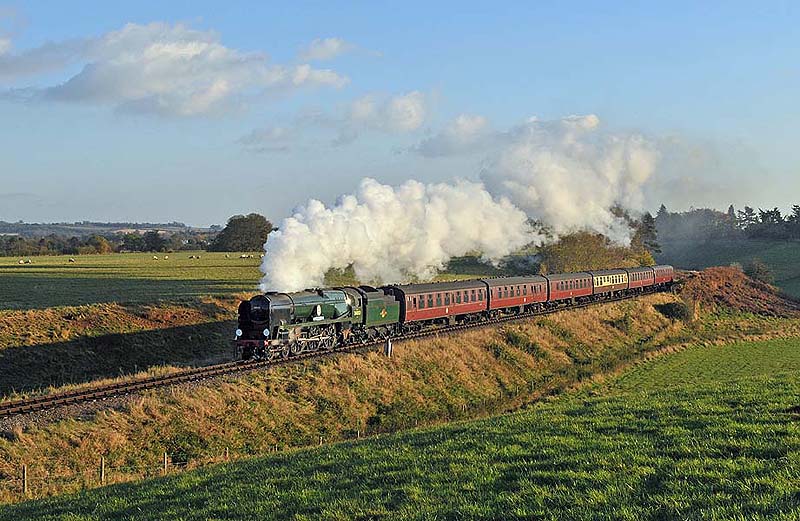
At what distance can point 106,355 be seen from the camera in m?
34.1

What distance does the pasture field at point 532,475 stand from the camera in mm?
9859

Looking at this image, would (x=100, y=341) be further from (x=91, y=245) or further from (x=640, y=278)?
(x=91, y=245)

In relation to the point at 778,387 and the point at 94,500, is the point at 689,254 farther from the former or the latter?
the point at 94,500

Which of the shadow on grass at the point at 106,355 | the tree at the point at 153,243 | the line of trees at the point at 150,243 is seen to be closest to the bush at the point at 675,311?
the shadow on grass at the point at 106,355

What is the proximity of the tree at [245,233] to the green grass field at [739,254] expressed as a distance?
75542 mm

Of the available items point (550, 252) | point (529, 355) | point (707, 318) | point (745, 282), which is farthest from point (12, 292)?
point (745, 282)

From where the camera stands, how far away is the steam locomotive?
1150 inches

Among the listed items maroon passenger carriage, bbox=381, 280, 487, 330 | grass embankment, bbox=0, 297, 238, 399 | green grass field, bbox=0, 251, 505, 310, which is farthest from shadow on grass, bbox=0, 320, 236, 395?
maroon passenger carriage, bbox=381, 280, 487, 330

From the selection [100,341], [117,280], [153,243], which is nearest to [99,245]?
[153,243]

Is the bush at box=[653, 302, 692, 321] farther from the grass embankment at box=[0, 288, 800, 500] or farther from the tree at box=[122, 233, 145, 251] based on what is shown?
the tree at box=[122, 233, 145, 251]

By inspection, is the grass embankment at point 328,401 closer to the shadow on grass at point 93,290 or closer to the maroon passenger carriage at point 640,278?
the maroon passenger carriage at point 640,278

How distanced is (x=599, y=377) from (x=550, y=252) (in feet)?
114

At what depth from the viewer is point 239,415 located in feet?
79.0

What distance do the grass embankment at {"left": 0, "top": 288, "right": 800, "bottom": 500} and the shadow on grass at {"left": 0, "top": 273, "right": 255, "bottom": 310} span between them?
64.4 feet
